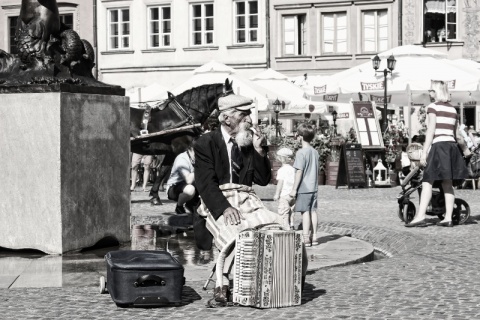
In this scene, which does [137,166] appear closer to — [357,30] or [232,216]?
[357,30]

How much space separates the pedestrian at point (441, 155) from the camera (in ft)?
45.9

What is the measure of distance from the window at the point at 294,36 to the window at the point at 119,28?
685 centimetres

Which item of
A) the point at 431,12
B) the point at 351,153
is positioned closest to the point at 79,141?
the point at 351,153

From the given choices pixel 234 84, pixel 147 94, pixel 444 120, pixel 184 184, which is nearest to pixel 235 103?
pixel 184 184

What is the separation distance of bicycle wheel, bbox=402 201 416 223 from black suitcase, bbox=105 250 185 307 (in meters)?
7.26

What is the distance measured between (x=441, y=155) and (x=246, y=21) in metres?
29.2

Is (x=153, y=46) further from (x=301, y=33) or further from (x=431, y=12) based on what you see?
(x=431, y=12)

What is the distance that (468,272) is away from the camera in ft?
30.5

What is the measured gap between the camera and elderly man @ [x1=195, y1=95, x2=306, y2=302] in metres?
7.65

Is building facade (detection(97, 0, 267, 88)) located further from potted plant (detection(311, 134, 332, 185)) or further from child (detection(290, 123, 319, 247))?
child (detection(290, 123, 319, 247))

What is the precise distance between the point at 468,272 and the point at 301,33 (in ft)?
110

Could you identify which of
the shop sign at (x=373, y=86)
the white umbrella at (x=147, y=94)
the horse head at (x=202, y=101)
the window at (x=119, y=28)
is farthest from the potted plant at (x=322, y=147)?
the window at (x=119, y=28)

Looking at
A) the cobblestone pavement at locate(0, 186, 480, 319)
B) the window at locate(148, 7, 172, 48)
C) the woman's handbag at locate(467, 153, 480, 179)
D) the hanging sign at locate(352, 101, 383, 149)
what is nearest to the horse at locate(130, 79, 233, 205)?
the woman's handbag at locate(467, 153, 480, 179)

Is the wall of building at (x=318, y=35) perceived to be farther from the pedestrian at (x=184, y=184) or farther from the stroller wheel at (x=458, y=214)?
the pedestrian at (x=184, y=184)
